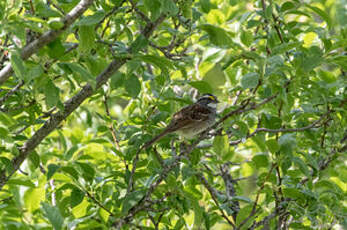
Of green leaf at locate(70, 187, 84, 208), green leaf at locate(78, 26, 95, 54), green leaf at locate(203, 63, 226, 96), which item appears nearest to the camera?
green leaf at locate(78, 26, 95, 54)

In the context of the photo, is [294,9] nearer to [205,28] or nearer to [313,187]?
[205,28]

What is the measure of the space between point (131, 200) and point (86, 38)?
1.01 meters

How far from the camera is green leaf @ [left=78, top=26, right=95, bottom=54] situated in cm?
257

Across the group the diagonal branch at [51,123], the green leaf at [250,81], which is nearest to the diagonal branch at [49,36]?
the diagonal branch at [51,123]

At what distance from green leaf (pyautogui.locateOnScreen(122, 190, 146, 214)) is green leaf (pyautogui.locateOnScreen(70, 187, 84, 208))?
0.36 m

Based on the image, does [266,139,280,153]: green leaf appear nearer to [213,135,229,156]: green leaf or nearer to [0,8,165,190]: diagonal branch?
[213,135,229,156]: green leaf

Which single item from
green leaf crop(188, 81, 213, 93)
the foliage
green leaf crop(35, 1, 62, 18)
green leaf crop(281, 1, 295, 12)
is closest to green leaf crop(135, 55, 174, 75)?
the foliage

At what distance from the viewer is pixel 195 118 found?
509cm

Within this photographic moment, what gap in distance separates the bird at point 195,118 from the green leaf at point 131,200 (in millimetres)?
1041

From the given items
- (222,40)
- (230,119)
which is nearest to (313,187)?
(230,119)

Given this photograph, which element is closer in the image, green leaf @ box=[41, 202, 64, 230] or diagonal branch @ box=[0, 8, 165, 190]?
green leaf @ box=[41, 202, 64, 230]

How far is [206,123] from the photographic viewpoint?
17.0 ft

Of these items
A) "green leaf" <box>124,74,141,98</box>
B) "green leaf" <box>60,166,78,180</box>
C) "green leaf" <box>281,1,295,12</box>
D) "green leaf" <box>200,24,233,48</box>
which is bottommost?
"green leaf" <box>60,166,78,180</box>

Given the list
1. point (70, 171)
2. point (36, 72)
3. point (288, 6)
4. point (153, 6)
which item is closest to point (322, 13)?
point (288, 6)
